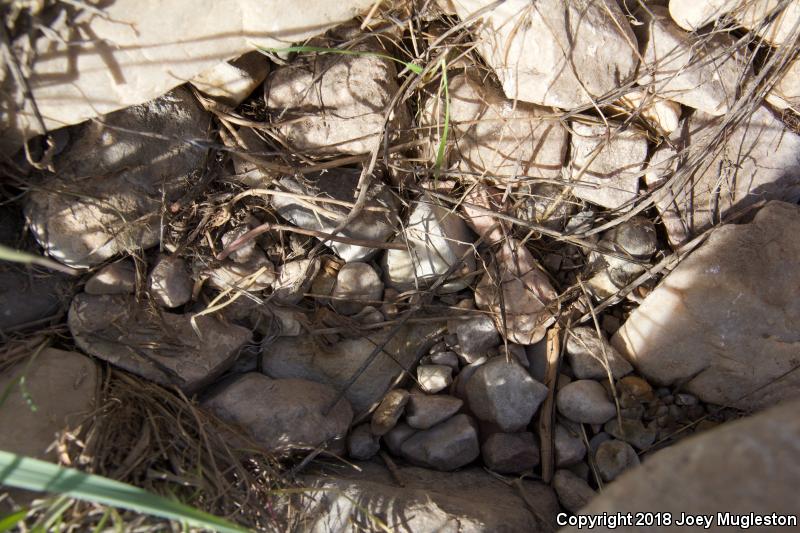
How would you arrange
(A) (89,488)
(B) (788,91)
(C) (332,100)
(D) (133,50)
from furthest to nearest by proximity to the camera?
(B) (788,91), (C) (332,100), (D) (133,50), (A) (89,488)

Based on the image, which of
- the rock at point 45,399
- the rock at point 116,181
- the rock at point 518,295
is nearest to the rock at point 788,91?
the rock at point 518,295

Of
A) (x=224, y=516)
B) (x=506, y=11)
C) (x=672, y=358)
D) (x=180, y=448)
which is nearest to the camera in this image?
(x=224, y=516)

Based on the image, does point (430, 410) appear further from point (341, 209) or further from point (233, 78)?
point (233, 78)

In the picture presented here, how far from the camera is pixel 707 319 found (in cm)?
202

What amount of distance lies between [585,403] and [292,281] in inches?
43.6

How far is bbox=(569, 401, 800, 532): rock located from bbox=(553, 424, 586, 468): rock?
2.90 ft

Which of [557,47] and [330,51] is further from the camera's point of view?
[557,47]

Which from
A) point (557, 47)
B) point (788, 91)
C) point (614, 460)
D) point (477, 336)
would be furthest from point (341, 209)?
point (788, 91)

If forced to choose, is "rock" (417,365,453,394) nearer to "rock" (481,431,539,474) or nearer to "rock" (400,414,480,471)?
"rock" (400,414,480,471)

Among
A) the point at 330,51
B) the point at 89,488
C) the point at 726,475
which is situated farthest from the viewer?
the point at 330,51

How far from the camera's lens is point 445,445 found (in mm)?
2016

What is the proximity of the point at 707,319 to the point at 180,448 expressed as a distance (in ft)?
5.73

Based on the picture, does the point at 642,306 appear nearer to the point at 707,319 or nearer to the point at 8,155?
the point at 707,319

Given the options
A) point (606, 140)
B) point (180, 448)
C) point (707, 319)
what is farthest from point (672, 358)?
point (180, 448)
